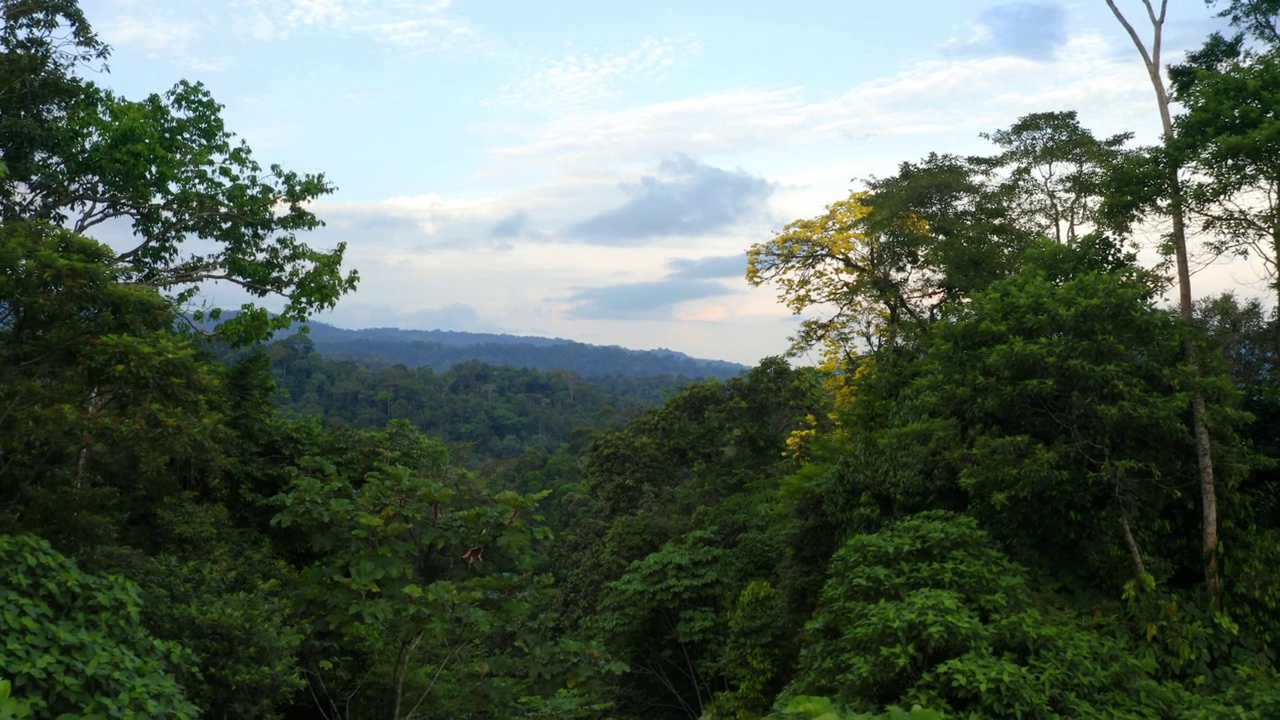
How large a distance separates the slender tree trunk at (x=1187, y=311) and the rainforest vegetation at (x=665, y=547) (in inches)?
1.3

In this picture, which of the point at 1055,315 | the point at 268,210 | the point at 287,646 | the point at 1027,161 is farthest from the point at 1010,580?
the point at 1027,161

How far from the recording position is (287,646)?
668cm

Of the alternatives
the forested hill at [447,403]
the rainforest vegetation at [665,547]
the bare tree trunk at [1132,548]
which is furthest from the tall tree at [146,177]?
the forested hill at [447,403]

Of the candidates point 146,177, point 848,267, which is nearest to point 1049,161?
point 848,267

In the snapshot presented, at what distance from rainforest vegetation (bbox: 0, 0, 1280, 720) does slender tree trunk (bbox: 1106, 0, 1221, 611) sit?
0.03m

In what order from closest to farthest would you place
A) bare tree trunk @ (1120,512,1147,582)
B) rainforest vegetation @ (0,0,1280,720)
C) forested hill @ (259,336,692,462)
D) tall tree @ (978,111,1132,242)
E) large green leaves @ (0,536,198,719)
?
large green leaves @ (0,536,198,719)
rainforest vegetation @ (0,0,1280,720)
bare tree trunk @ (1120,512,1147,582)
tall tree @ (978,111,1132,242)
forested hill @ (259,336,692,462)

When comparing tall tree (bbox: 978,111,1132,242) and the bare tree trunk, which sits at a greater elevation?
tall tree (bbox: 978,111,1132,242)

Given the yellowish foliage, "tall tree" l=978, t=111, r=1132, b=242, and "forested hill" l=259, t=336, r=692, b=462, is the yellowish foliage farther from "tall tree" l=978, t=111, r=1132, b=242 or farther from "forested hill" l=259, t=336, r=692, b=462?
"forested hill" l=259, t=336, r=692, b=462

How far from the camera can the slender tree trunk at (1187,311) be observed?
7520mm

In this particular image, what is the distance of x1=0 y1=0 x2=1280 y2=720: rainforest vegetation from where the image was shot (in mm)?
5609

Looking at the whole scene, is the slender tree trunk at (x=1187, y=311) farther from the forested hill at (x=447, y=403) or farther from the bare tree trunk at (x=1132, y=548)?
the forested hill at (x=447, y=403)

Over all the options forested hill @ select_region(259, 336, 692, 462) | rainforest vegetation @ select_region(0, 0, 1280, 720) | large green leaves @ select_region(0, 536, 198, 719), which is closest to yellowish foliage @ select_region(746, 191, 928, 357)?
rainforest vegetation @ select_region(0, 0, 1280, 720)

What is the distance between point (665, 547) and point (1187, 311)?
26.6 feet

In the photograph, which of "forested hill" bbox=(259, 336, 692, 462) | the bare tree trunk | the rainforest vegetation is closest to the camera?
the rainforest vegetation
